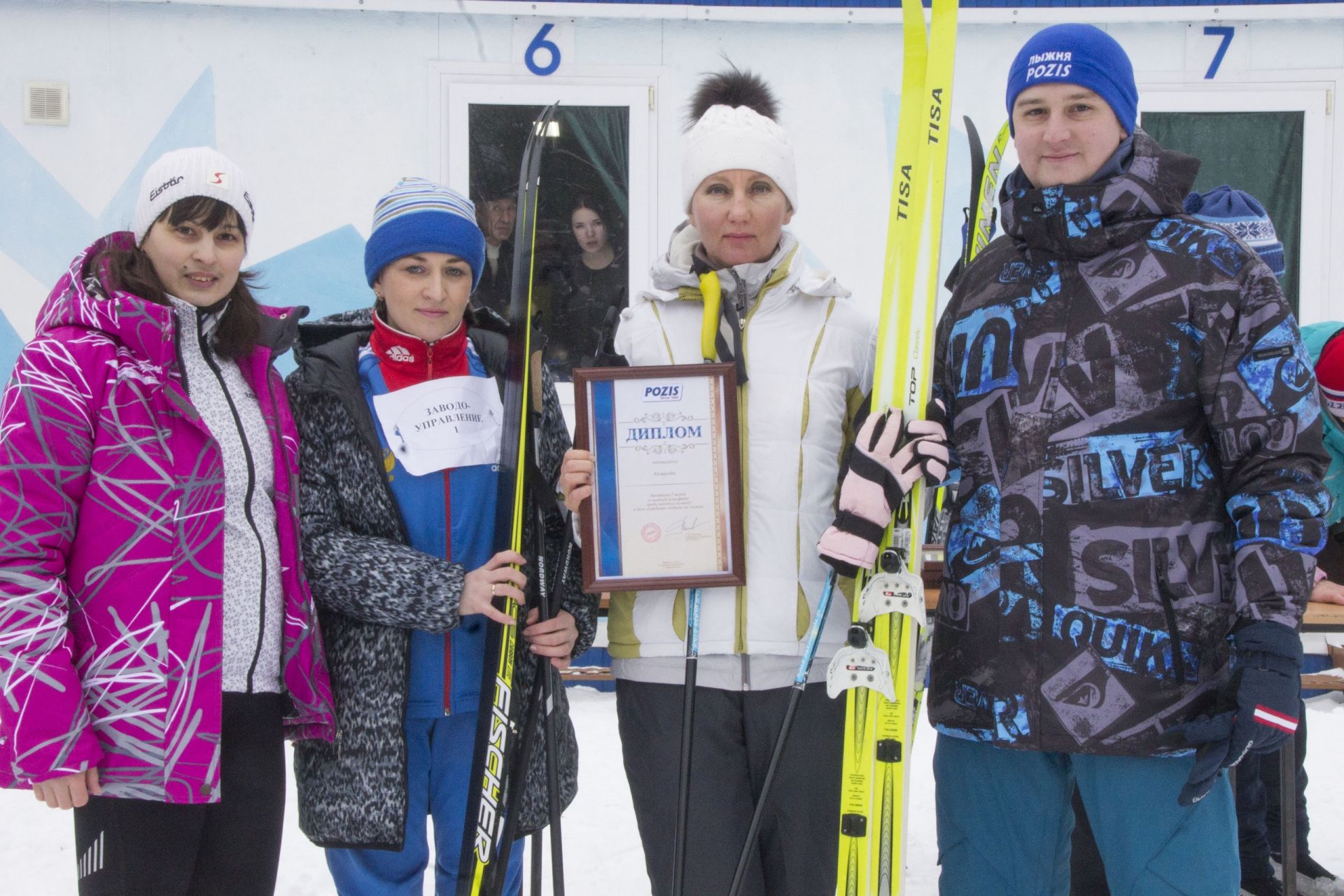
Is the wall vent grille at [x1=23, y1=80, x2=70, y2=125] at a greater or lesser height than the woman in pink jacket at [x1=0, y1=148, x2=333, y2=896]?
greater

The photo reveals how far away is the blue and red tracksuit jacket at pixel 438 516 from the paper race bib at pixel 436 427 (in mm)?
23

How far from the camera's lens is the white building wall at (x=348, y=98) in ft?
14.2

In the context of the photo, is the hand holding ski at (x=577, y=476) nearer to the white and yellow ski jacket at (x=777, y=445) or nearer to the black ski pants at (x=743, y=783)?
the white and yellow ski jacket at (x=777, y=445)

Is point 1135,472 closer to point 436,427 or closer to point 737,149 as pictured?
point 737,149

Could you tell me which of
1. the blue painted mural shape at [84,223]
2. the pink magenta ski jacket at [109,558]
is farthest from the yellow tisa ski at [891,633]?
the blue painted mural shape at [84,223]

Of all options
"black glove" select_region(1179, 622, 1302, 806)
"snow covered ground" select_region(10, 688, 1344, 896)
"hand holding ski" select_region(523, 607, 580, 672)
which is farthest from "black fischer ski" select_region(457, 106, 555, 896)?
"snow covered ground" select_region(10, 688, 1344, 896)

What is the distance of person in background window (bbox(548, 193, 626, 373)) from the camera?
4477 millimetres

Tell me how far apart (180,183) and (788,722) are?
1295mm

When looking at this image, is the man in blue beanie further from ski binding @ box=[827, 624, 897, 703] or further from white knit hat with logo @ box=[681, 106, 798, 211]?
white knit hat with logo @ box=[681, 106, 798, 211]

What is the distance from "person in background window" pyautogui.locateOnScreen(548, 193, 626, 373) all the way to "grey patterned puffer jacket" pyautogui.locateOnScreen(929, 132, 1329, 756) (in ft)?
9.83
